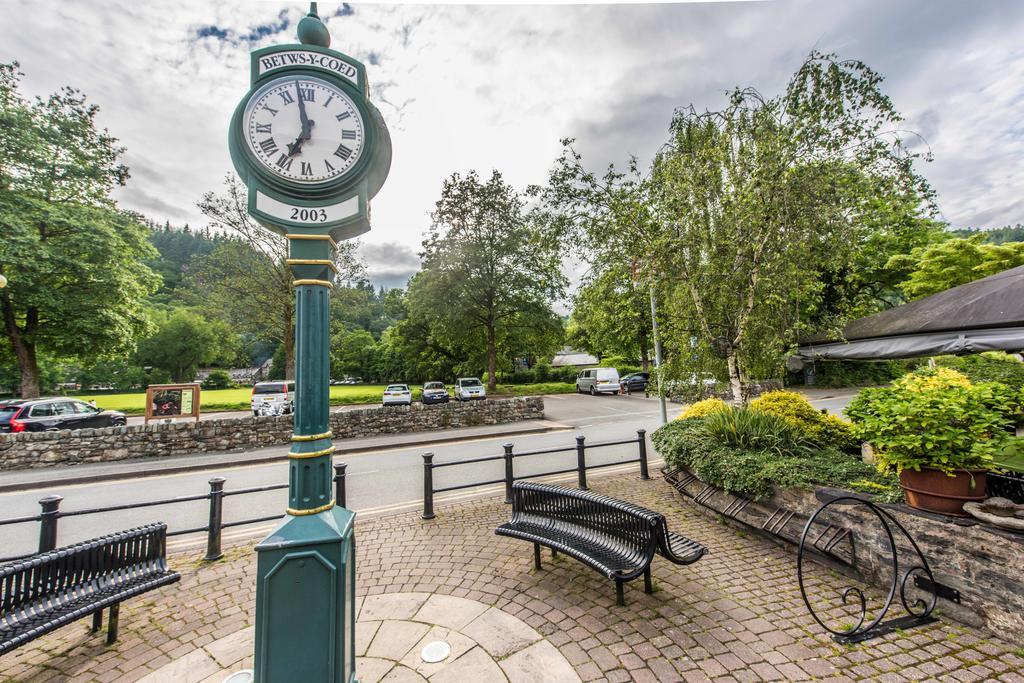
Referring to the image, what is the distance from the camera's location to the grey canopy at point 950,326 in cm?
447

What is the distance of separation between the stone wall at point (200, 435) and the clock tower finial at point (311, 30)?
12365 millimetres

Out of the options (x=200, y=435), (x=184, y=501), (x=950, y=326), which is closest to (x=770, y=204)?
(x=950, y=326)

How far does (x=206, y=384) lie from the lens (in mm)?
50812

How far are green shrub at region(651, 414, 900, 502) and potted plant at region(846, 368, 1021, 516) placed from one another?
0.56 metres

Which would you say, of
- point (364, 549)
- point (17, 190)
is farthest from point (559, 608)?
point (17, 190)

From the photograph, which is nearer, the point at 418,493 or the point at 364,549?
the point at 364,549

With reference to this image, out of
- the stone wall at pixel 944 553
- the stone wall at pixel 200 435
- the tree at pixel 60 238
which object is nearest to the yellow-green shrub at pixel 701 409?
the stone wall at pixel 944 553

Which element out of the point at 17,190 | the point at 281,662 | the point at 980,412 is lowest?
the point at 281,662

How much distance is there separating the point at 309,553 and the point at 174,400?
51.1ft

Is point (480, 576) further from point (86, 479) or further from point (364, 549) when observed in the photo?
point (86, 479)

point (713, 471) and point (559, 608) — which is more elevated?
point (713, 471)

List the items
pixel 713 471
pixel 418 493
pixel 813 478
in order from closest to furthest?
pixel 813 478
pixel 713 471
pixel 418 493

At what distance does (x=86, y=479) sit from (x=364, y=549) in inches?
383

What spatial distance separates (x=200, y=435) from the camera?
12.8 metres
